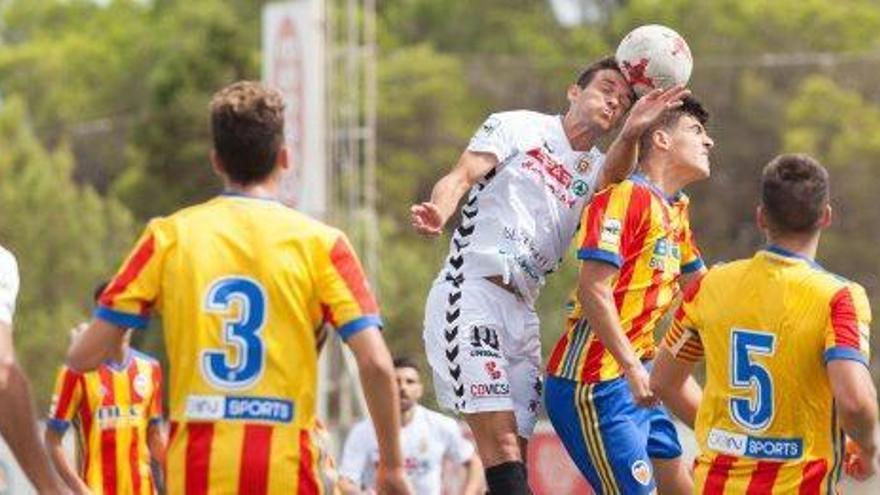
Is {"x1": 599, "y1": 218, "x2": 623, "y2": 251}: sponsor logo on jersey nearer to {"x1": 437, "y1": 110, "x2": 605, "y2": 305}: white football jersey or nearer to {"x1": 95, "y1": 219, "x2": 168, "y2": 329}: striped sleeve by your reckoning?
Result: {"x1": 437, "y1": 110, "x2": 605, "y2": 305}: white football jersey

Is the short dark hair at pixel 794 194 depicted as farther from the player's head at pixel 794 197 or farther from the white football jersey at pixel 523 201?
the white football jersey at pixel 523 201

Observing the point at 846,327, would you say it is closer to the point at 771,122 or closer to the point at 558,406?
the point at 558,406

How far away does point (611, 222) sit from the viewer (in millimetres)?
11070

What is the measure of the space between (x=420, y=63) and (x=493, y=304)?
72799 millimetres

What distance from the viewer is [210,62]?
70562mm

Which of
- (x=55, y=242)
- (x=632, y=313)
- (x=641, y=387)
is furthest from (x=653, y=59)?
(x=55, y=242)

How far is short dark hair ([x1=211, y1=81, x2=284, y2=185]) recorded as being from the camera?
29.0ft

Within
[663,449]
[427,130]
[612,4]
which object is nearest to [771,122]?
[427,130]

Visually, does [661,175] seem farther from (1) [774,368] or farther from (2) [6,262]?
(2) [6,262]

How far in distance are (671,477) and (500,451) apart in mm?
766

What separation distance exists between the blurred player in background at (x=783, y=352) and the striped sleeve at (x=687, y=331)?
0.27ft

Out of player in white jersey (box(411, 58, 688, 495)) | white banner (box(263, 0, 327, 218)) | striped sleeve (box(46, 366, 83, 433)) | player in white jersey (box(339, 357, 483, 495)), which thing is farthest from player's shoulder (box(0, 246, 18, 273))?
white banner (box(263, 0, 327, 218))

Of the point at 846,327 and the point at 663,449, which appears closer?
the point at 846,327

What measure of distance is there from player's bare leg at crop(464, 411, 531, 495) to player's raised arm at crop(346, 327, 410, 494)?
100 inches
